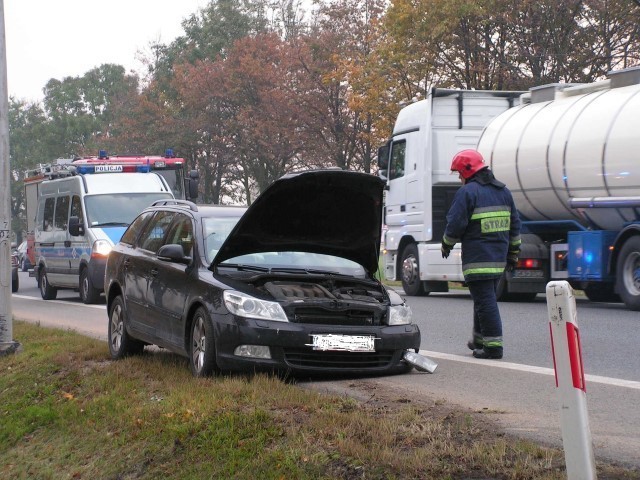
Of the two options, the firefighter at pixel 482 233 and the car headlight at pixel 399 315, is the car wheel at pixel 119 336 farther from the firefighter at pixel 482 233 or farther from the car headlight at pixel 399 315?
the firefighter at pixel 482 233

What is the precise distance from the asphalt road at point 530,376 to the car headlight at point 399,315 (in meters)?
0.46

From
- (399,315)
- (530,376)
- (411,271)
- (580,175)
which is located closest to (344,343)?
(399,315)

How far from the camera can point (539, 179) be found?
1811 centimetres

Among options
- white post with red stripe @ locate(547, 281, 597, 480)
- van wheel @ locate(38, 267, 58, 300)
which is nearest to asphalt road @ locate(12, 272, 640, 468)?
white post with red stripe @ locate(547, 281, 597, 480)

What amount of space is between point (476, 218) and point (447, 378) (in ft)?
5.56

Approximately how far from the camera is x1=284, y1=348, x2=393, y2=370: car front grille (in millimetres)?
8898

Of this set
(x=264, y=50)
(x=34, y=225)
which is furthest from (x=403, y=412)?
(x=264, y=50)

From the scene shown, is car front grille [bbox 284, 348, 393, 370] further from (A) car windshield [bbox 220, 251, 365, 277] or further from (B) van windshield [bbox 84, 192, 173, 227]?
(B) van windshield [bbox 84, 192, 173, 227]

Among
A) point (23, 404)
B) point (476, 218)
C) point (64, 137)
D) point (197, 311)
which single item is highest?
point (64, 137)

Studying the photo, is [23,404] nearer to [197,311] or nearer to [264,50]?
[197,311]

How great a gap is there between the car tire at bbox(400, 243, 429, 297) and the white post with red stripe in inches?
653

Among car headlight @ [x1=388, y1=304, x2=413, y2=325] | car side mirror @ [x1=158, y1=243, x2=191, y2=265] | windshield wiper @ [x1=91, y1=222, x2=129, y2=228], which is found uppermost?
windshield wiper @ [x1=91, y1=222, x2=129, y2=228]

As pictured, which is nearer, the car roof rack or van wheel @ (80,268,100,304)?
the car roof rack

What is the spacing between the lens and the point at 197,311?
9.24m
